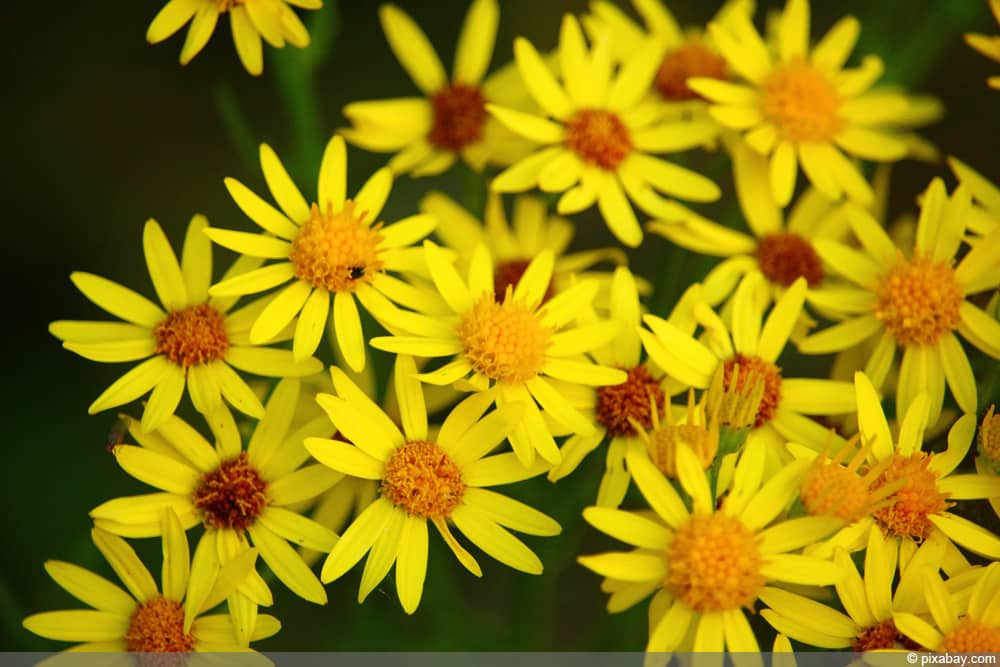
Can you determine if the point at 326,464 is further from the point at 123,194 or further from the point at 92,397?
the point at 123,194

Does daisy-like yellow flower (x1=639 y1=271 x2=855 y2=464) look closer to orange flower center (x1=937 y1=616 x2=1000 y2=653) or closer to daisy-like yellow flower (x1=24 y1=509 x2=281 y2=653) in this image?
orange flower center (x1=937 y1=616 x2=1000 y2=653)

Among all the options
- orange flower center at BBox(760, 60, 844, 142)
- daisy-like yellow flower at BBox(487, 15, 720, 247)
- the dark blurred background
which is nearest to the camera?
daisy-like yellow flower at BBox(487, 15, 720, 247)

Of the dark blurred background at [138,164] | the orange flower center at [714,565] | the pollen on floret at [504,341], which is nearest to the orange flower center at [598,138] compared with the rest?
the pollen on floret at [504,341]

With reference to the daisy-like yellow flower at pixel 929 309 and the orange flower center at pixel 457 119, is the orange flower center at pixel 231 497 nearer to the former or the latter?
the orange flower center at pixel 457 119

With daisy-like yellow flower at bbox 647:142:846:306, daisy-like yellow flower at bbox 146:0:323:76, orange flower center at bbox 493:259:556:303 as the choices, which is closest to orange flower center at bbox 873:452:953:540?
daisy-like yellow flower at bbox 647:142:846:306

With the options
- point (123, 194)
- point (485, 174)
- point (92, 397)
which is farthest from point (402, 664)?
point (123, 194)

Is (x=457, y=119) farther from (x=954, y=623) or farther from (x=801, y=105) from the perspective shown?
(x=954, y=623)

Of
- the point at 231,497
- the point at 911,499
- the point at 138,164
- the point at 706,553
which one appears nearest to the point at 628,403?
the point at 706,553
